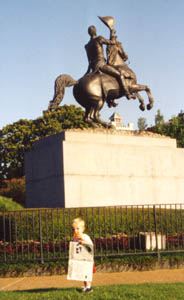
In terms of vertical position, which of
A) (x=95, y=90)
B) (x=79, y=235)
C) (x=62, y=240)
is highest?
(x=95, y=90)

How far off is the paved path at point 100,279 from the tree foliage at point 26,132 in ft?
99.7

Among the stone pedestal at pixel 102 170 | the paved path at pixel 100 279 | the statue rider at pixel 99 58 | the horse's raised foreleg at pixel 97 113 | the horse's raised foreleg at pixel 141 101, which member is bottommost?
the paved path at pixel 100 279

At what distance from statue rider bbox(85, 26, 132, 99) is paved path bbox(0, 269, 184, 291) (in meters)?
7.64

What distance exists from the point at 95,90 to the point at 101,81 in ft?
1.39

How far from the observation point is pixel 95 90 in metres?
15.3

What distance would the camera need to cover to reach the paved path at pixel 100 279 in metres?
8.88

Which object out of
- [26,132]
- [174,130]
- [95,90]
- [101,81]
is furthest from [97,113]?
[26,132]

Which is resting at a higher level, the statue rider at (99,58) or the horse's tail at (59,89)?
the statue rider at (99,58)

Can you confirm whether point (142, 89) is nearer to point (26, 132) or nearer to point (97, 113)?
point (97, 113)

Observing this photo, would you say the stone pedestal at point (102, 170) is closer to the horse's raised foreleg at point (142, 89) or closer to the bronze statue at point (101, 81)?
the bronze statue at point (101, 81)

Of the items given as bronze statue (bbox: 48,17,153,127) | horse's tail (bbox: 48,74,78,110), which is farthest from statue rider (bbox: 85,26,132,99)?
horse's tail (bbox: 48,74,78,110)

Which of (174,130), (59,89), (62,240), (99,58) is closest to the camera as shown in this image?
(62,240)

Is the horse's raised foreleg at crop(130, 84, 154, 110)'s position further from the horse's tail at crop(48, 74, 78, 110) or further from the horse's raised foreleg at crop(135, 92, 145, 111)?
the horse's tail at crop(48, 74, 78, 110)

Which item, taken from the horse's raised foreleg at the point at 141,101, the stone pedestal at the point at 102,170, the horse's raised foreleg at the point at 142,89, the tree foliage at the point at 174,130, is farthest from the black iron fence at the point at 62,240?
the tree foliage at the point at 174,130
